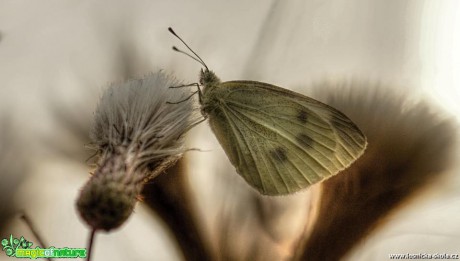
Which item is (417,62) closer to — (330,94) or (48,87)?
(330,94)

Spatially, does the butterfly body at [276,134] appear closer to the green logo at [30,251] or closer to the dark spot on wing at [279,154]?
the dark spot on wing at [279,154]

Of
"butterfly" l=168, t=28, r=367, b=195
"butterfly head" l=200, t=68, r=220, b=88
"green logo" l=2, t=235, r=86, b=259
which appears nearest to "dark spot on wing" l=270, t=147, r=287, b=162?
"butterfly" l=168, t=28, r=367, b=195

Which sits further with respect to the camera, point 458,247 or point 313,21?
point 313,21

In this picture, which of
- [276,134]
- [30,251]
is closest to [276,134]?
[276,134]

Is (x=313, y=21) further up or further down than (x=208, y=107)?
further up

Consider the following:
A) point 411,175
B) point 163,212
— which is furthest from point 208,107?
point 411,175

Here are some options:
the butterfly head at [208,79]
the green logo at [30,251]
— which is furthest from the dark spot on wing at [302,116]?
the green logo at [30,251]

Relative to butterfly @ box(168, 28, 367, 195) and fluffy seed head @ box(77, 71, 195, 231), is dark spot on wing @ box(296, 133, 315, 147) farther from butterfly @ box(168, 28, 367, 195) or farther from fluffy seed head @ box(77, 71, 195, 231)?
fluffy seed head @ box(77, 71, 195, 231)

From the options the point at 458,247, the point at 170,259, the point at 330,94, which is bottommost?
the point at 170,259
